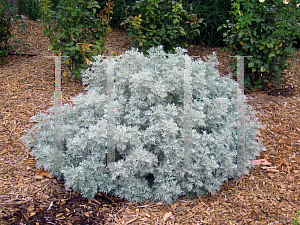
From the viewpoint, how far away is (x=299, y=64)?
5.47m

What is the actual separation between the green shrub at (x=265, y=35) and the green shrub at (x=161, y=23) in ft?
2.78

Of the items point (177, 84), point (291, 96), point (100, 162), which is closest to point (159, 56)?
point (177, 84)

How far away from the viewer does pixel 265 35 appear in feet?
14.0

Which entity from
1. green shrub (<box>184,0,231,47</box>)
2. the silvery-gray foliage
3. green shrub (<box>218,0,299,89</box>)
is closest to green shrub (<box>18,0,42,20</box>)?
green shrub (<box>184,0,231,47</box>)

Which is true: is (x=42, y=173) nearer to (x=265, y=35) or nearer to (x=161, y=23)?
(x=161, y=23)

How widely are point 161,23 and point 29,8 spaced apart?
11.8 feet

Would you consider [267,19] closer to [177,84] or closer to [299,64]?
[299,64]

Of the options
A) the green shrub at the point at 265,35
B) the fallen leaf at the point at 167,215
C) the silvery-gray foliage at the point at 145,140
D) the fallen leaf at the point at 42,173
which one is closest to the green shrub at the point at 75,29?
the silvery-gray foliage at the point at 145,140

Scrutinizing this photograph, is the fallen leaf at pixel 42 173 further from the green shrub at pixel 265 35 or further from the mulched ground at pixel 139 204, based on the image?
the green shrub at pixel 265 35

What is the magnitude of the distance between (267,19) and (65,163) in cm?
368

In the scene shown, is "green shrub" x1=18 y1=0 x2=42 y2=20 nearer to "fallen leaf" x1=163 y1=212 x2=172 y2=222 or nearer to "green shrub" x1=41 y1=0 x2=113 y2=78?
"green shrub" x1=41 y1=0 x2=113 y2=78

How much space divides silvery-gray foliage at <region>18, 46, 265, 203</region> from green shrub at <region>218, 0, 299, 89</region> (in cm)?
176

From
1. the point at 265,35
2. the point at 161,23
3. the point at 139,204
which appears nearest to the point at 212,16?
the point at 161,23

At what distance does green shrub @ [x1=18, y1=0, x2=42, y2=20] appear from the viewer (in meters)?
6.33
